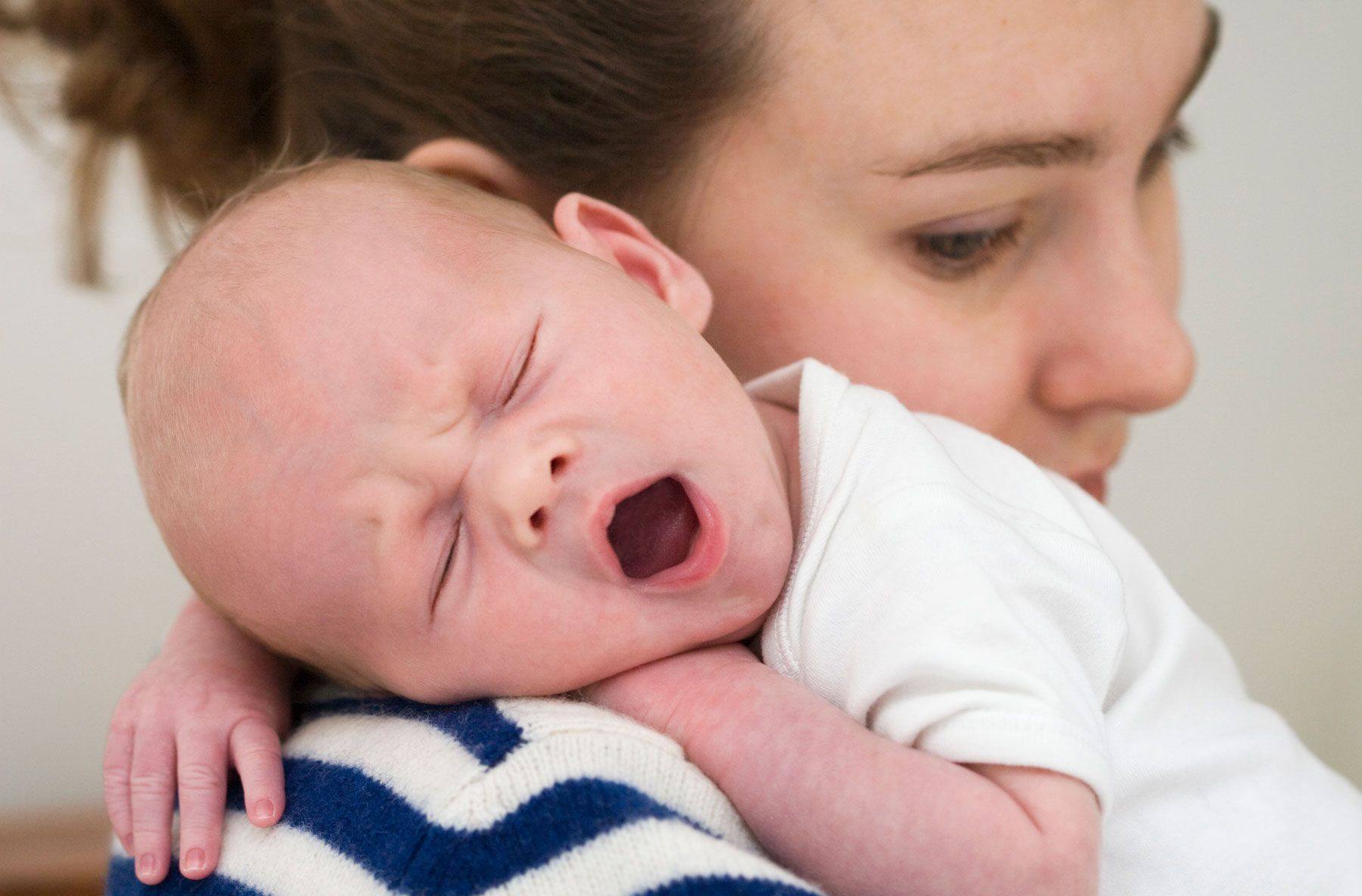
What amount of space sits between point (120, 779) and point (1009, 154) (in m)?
0.90

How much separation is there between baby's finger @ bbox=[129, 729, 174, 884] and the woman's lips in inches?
15.1

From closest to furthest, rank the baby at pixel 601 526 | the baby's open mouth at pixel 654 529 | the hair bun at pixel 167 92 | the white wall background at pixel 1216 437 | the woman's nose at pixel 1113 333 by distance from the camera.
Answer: the baby at pixel 601 526
the baby's open mouth at pixel 654 529
the woman's nose at pixel 1113 333
the hair bun at pixel 167 92
the white wall background at pixel 1216 437

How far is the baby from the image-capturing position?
703mm

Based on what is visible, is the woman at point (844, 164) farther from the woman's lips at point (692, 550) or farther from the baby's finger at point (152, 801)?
the woman's lips at point (692, 550)

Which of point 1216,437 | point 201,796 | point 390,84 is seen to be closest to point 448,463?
point 201,796

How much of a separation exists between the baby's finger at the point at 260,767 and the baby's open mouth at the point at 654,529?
11.0 inches

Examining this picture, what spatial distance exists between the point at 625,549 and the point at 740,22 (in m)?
0.51

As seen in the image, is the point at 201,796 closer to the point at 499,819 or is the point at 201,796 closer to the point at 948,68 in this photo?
the point at 499,819

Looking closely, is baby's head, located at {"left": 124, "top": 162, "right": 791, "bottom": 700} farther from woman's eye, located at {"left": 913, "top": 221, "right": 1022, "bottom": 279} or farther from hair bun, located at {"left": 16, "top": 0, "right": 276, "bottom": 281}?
hair bun, located at {"left": 16, "top": 0, "right": 276, "bottom": 281}

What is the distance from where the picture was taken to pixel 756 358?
1.11m

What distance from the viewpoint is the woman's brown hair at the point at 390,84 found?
1.06m

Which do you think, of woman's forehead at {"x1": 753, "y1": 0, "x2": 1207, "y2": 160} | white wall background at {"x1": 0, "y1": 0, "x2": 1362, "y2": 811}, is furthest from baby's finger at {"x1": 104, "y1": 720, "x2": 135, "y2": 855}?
white wall background at {"x1": 0, "y1": 0, "x2": 1362, "y2": 811}

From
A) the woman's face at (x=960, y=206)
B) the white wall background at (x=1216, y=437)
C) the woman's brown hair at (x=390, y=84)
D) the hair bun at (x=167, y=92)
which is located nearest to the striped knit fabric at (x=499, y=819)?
the woman's face at (x=960, y=206)

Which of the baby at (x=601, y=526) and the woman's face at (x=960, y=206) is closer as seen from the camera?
the baby at (x=601, y=526)
